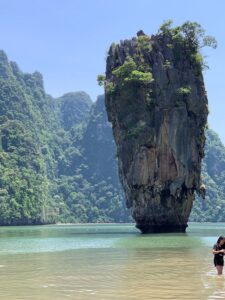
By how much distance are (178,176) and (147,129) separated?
5225 mm

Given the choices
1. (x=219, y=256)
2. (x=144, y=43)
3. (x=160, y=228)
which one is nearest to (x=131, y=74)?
(x=144, y=43)

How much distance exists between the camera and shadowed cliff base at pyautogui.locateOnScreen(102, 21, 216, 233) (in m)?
51.5

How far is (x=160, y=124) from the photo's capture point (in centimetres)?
5172

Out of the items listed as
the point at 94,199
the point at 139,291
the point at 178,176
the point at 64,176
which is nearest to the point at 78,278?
the point at 139,291

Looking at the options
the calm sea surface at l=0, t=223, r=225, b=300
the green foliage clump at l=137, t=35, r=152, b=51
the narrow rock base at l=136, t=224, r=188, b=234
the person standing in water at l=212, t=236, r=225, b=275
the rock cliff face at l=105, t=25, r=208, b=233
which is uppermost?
the green foliage clump at l=137, t=35, r=152, b=51

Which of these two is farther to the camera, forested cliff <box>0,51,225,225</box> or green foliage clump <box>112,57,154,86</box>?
forested cliff <box>0,51,225,225</box>

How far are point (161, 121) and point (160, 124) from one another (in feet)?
1.04

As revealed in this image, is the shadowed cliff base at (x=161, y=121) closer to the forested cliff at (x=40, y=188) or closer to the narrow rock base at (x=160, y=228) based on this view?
the narrow rock base at (x=160, y=228)

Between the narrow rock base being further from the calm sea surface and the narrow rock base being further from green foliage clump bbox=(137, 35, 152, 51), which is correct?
the calm sea surface

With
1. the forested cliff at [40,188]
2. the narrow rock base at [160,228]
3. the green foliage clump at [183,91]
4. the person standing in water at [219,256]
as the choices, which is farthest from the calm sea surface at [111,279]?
the forested cliff at [40,188]

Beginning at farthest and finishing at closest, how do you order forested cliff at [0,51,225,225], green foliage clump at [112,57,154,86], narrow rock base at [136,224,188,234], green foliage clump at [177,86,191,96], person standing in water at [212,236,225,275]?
1. forested cliff at [0,51,225,225]
2. narrow rock base at [136,224,188,234]
3. green foliage clump at [112,57,154,86]
4. green foliage clump at [177,86,191,96]
5. person standing in water at [212,236,225,275]

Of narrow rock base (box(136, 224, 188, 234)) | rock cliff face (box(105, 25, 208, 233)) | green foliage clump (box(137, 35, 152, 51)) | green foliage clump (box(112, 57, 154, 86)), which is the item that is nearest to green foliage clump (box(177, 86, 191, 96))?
rock cliff face (box(105, 25, 208, 233))

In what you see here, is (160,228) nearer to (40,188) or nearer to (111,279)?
(111,279)

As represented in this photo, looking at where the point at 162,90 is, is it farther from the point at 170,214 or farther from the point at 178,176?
the point at 170,214
